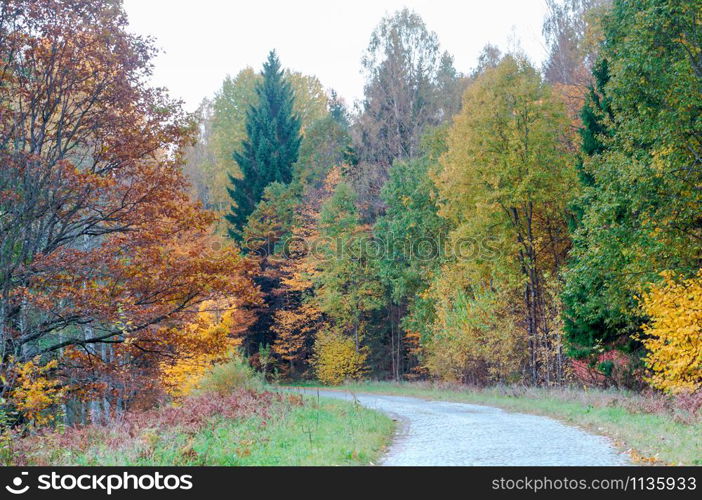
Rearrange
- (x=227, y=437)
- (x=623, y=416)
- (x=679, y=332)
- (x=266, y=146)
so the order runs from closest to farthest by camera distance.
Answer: (x=227, y=437) → (x=679, y=332) → (x=623, y=416) → (x=266, y=146)

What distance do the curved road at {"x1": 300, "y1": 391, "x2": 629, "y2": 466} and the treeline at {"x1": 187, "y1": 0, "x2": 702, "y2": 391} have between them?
10.5ft

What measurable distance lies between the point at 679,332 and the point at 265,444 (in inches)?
336

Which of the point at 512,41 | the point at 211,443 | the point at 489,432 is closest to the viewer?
the point at 211,443

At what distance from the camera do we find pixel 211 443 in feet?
35.2

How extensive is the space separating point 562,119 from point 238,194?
2895 centimetres

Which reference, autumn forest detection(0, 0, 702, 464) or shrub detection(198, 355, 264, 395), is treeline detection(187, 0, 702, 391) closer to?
autumn forest detection(0, 0, 702, 464)

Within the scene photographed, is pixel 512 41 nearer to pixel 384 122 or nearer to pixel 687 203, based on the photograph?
pixel 384 122

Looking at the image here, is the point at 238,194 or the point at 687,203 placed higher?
the point at 238,194

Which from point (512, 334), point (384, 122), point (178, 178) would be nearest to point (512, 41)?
point (384, 122)

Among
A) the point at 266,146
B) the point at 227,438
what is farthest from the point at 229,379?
the point at 266,146

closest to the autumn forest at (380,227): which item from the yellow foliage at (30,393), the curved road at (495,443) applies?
the yellow foliage at (30,393)

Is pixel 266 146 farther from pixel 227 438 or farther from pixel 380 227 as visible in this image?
pixel 227 438

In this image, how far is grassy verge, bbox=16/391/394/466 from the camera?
893 cm

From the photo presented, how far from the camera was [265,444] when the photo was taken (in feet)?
34.4
